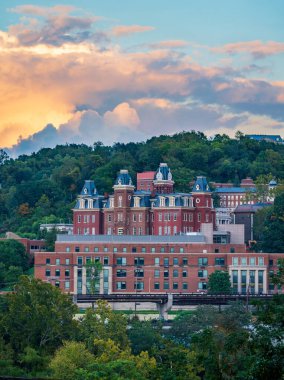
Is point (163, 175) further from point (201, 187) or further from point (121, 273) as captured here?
point (121, 273)

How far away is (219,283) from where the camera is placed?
12275cm

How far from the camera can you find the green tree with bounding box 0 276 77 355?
81.1 m

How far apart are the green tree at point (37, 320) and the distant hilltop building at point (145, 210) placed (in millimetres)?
49544

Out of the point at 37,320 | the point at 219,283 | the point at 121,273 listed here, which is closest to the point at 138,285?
the point at 121,273

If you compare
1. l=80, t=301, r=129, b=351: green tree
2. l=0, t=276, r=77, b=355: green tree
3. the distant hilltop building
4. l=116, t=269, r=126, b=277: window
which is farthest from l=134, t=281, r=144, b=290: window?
l=0, t=276, r=77, b=355: green tree

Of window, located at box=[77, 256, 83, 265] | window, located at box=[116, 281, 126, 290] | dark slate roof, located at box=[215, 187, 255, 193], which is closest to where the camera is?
window, located at box=[116, 281, 126, 290]

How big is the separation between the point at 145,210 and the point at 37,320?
54.9 m

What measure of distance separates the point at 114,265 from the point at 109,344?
5140 cm

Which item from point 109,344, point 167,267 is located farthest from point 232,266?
point 109,344

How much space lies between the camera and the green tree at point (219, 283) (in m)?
122

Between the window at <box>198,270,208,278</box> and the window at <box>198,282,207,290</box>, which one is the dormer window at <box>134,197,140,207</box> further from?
the window at <box>198,282,207,290</box>

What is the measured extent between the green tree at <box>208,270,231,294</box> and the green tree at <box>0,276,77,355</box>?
127ft

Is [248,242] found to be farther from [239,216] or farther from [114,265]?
[114,265]

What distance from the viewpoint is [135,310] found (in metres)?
117
